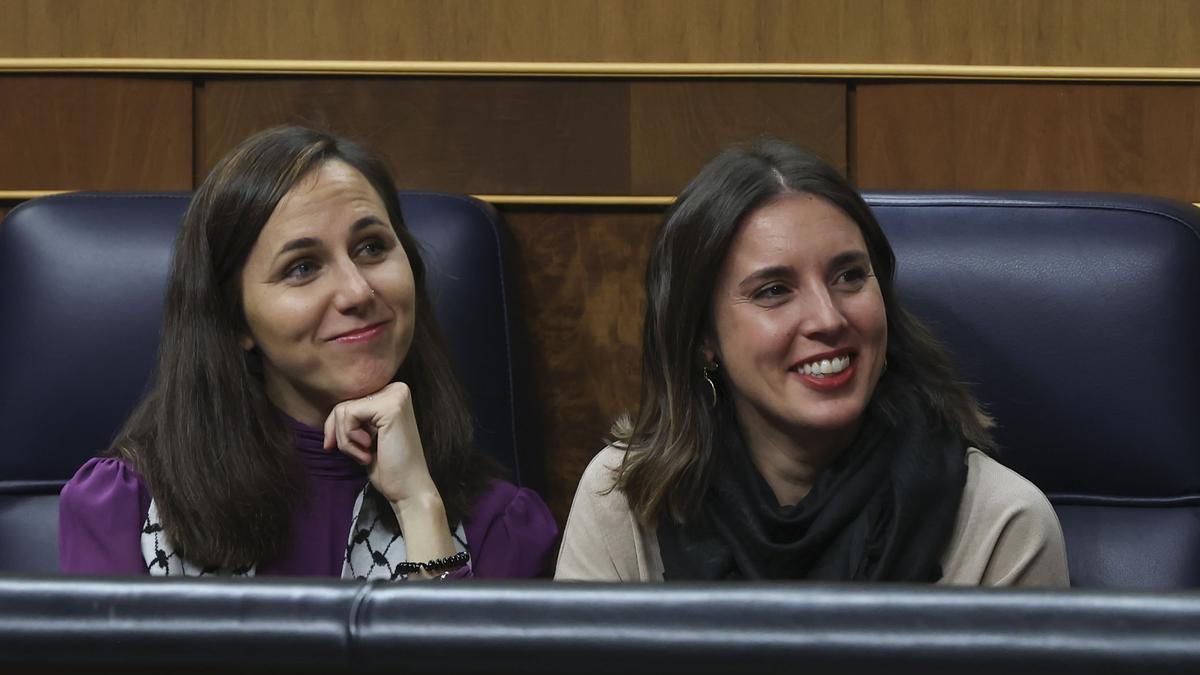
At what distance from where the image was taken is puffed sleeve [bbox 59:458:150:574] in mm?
1353

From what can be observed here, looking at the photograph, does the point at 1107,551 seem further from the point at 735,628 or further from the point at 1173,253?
the point at 735,628

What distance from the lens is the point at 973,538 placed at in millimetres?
1283

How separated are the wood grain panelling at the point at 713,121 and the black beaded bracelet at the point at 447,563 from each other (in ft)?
1.99

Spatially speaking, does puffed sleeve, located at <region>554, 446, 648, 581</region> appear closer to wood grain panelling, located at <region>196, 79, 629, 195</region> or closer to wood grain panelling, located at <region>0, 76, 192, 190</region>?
wood grain panelling, located at <region>196, 79, 629, 195</region>

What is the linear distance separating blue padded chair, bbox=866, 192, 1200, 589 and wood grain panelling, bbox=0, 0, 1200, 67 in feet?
1.28

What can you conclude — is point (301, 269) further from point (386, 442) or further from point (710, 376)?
point (710, 376)

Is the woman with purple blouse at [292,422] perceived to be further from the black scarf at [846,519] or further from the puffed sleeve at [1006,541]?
the puffed sleeve at [1006,541]

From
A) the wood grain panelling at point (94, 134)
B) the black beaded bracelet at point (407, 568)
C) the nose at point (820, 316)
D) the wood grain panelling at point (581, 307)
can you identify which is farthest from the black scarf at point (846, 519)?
the wood grain panelling at point (94, 134)

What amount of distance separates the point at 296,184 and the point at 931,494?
676 mm

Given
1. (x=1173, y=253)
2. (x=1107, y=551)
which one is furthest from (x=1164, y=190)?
(x=1107, y=551)

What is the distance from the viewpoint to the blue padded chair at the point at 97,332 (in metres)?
1.56

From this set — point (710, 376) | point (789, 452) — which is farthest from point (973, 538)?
point (710, 376)

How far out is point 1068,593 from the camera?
553 mm

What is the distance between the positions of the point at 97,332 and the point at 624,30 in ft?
2.42
